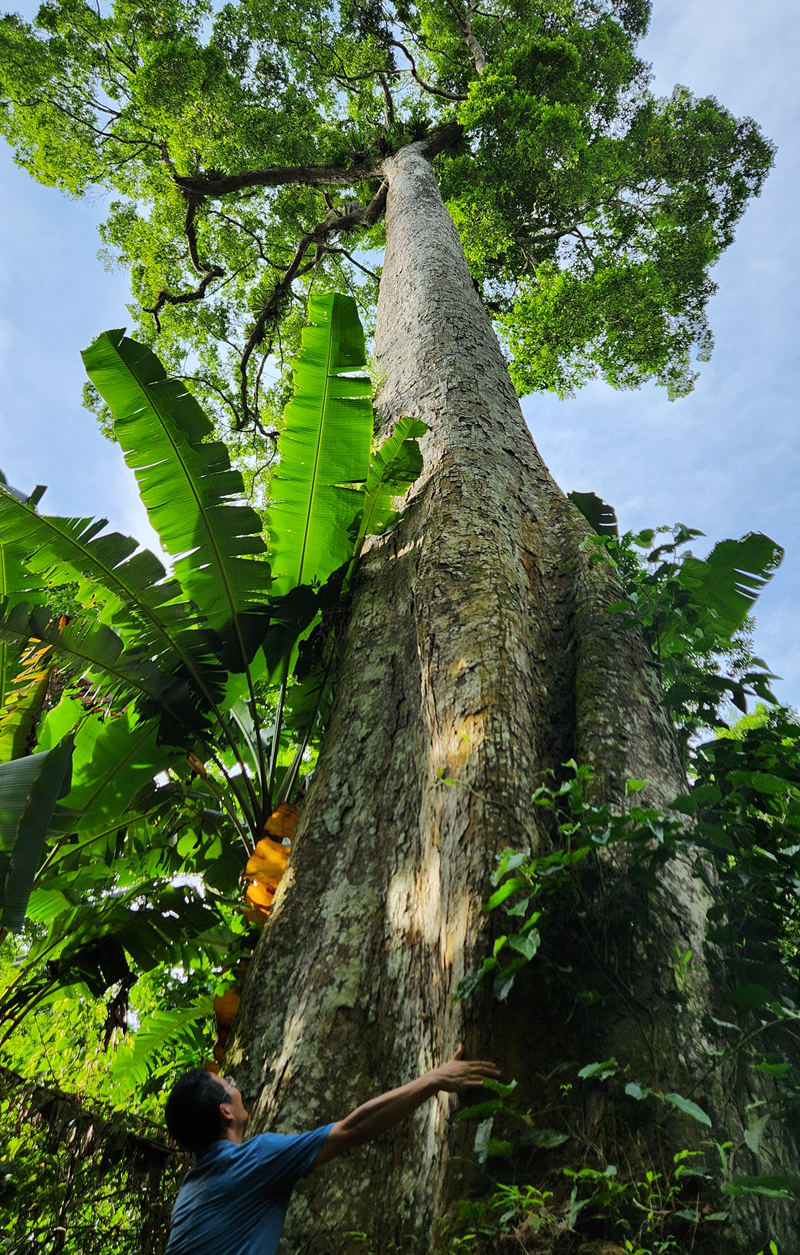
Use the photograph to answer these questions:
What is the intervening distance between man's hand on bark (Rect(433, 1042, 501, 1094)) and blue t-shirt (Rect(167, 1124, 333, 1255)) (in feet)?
1.09

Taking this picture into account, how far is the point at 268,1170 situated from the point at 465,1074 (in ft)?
1.84

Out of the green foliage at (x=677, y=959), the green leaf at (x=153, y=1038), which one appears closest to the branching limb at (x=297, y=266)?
the green leaf at (x=153, y=1038)

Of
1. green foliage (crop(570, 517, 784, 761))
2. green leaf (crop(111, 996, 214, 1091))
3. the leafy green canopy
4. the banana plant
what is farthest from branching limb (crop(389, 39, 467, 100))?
green leaf (crop(111, 996, 214, 1091))

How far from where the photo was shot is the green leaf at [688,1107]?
137 cm

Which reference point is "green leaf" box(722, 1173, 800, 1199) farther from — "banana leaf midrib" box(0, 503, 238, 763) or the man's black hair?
"banana leaf midrib" box(0, 503, 238, 763)

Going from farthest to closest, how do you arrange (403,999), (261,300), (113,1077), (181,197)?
(261,300)
(181,197)
(113,1077)
(403,999)

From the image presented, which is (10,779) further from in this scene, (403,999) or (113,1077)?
(113,1077)

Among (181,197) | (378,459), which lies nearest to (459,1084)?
(378,459)

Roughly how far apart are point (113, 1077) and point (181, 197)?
12.0m

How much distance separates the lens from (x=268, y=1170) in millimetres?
1769

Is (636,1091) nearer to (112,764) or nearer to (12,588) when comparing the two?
(112,764)

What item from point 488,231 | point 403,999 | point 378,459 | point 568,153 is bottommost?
point 403,999

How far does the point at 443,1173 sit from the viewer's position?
166 cm

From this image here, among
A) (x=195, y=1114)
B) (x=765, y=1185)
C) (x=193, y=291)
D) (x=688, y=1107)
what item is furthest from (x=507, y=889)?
(x=193, y=291)
